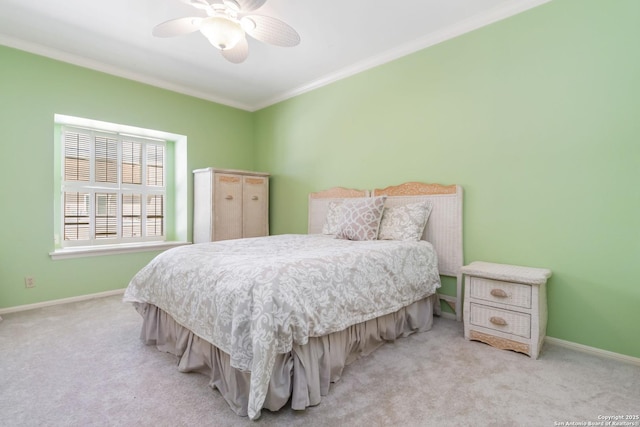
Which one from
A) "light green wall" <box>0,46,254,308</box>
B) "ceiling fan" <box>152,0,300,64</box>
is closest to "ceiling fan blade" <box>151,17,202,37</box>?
"ceiling fan" <box>152,0,300,64</box>

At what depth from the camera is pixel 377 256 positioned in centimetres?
214

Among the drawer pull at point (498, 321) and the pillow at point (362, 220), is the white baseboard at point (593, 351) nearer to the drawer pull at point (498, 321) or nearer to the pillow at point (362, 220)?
the drawer pull at point (498, 321)

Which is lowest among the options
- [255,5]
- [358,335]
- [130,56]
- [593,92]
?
[358,335]

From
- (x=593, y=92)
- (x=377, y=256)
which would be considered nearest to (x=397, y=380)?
(x=377, y=256)

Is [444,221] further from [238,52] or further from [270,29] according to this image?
[238,52]

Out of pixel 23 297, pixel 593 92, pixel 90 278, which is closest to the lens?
pixel 593 92

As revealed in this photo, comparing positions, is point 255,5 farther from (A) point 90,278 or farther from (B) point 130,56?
(A) point 90,278

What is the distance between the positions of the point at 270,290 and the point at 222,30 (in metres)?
1.78

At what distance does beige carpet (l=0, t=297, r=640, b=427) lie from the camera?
146 cm

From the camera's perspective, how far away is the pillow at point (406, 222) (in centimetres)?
271

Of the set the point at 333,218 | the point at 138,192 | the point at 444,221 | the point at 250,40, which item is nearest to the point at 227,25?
the point at 250,40

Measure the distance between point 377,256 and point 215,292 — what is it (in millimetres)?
1089

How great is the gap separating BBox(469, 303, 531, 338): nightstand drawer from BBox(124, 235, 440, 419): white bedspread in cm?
38

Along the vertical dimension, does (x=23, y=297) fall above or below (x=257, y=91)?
below
